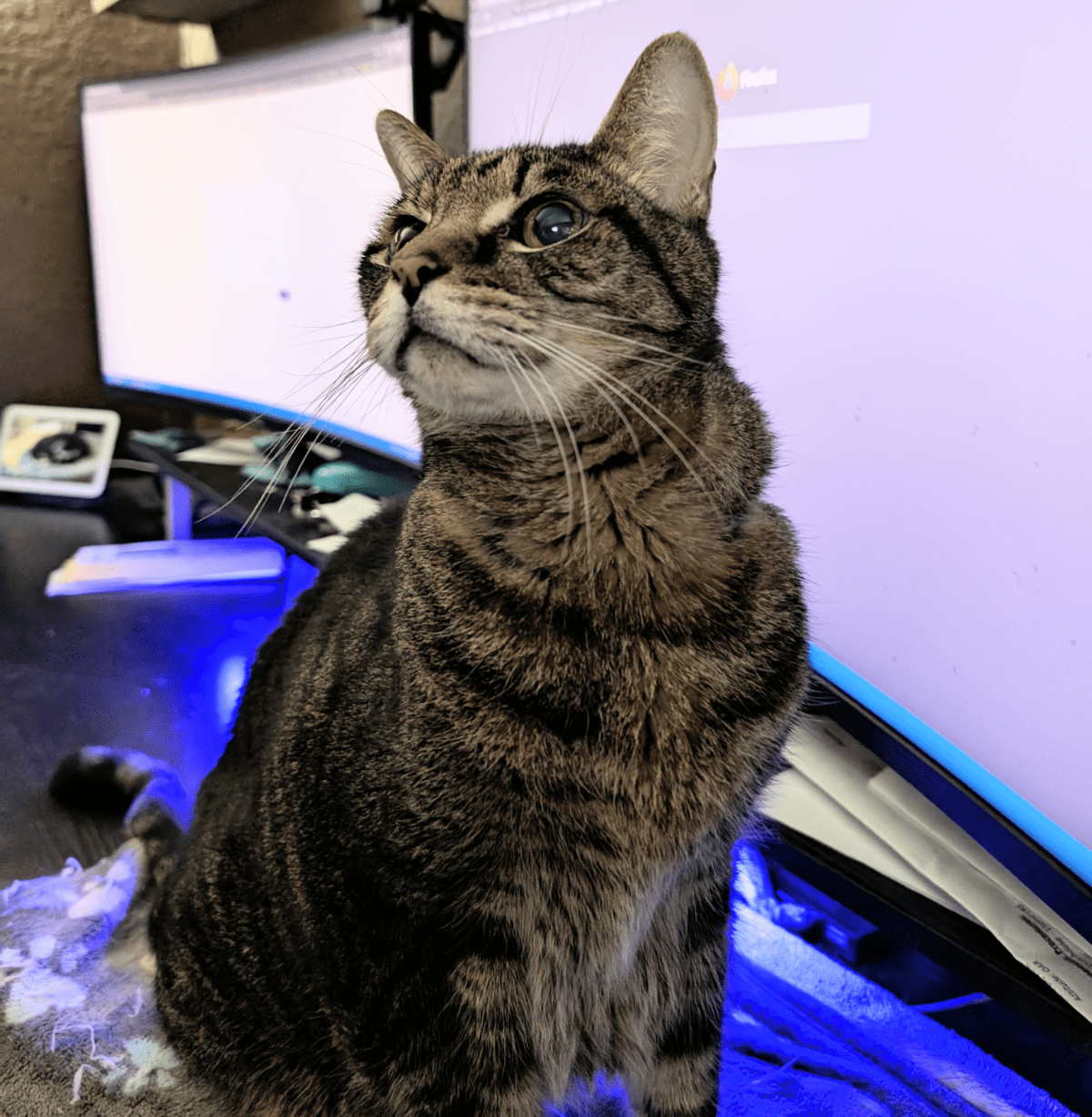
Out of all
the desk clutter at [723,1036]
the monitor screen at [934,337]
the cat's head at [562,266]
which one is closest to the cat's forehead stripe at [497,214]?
the cat's head at [562,266]

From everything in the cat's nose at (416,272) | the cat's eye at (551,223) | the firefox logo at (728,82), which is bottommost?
the cat's nose at (416,272)

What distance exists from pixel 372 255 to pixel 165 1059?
1.89 feet

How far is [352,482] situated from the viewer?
51.4 inches

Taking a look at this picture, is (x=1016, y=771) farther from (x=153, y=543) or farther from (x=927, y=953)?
(x=153, y=543)

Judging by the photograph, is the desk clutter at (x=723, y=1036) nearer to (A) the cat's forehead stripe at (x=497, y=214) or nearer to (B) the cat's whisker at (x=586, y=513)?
(B) the cat's whisker at (x=586, y=513)

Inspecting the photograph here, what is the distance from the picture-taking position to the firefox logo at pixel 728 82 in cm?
69

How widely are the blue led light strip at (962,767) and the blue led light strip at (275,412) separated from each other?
0.56 m

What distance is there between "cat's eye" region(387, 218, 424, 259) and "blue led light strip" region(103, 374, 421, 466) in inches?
A: 15.4

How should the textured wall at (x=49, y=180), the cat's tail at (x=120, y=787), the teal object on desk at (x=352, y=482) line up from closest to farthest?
the cat's tail at (x=120, y=787), the teal object on desk at (x=352, y=482), the textured wall at (x=49, y=180)

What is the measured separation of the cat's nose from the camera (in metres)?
0.46

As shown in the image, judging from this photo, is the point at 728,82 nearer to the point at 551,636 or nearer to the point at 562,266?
the point at 562,266

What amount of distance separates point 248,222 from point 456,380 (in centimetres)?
111

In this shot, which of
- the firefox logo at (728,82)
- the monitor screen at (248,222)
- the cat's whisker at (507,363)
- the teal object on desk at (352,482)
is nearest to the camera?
the cat's whisker at (507,363)

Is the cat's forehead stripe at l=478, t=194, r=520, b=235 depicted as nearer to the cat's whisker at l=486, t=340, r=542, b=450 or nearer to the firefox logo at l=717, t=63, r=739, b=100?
the cat's whisker at l=486, t=340, r=542, b=450
